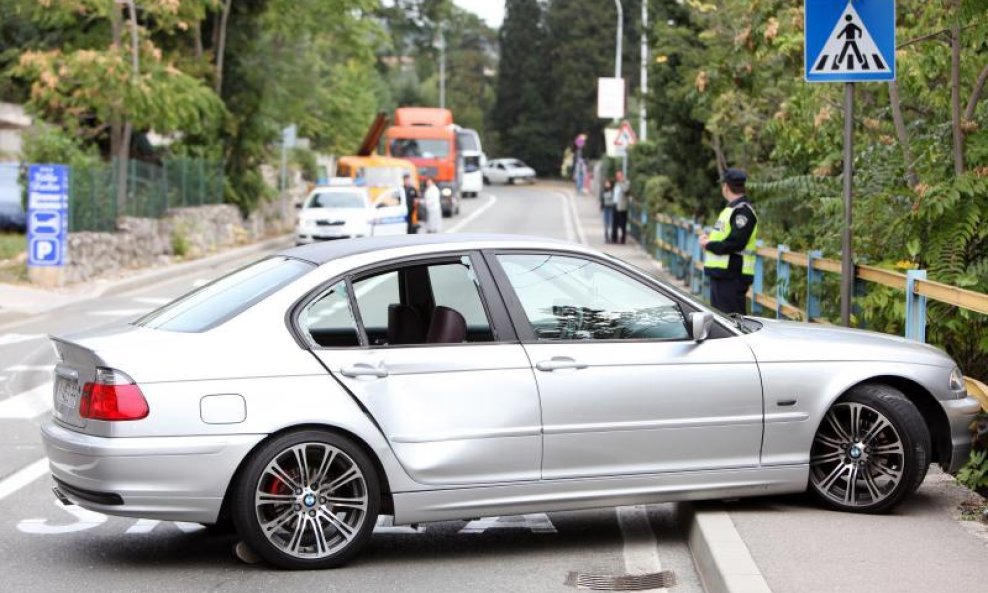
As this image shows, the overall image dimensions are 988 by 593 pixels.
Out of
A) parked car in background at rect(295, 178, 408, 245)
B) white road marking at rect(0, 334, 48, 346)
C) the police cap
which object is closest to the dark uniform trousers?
the police cap

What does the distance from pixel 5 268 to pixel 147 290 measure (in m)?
2.40

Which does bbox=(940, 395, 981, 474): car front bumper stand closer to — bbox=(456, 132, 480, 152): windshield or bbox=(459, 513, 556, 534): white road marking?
bbox=(459, 513, 556, 534): white road marking

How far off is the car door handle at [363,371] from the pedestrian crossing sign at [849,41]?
13.4ft

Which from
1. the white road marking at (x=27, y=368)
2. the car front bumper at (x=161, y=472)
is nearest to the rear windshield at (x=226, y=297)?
the car front bumper at (x=161, y=472)

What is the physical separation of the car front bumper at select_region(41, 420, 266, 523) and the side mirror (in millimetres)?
2068

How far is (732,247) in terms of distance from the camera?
12.0 m

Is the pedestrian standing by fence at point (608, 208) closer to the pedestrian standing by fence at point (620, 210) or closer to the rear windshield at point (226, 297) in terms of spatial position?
the pedestrian standing by fence at point (620, 210)

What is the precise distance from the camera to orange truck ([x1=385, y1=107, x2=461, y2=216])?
59094 millimetres

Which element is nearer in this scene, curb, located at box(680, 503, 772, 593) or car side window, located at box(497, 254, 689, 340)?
curb, located at box(680, 503, 772, 593)

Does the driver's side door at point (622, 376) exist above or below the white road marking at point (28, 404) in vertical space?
above

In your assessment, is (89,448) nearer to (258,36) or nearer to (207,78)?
(207,78)

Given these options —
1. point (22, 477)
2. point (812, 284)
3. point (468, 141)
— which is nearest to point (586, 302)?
point (22, 477)

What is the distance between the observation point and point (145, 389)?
6520 mm

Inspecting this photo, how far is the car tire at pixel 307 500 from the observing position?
661 cm
